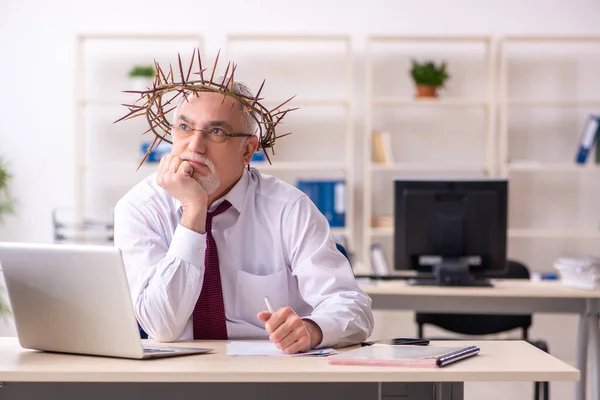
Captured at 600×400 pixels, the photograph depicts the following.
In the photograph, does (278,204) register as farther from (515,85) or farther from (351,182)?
(515,85)

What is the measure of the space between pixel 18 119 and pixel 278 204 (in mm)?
3955

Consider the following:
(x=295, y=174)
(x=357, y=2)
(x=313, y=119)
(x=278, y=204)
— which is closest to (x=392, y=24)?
(x=357, y=2)

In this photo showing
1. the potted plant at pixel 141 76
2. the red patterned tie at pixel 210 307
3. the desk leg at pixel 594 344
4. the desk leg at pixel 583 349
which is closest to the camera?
the red patterned tie at pixel 210 307

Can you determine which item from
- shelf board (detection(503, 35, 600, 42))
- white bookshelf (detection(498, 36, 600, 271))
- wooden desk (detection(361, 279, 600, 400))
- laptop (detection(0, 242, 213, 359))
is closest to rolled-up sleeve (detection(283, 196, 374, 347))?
laptop (detection(0, 242, 213, 359))

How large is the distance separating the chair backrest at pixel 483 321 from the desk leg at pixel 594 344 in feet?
2.42

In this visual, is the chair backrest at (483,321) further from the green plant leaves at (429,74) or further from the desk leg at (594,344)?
the green plant leaves at (429,74)

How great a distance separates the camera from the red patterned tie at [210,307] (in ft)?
6.59

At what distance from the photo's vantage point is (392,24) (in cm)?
564

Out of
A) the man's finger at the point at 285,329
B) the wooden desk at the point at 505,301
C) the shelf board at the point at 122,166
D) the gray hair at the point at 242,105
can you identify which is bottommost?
the wooden desk at the point at 505,301

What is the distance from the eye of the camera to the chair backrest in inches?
171

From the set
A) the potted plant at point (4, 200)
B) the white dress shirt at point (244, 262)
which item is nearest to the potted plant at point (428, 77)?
the potted plant at point (4, 200)

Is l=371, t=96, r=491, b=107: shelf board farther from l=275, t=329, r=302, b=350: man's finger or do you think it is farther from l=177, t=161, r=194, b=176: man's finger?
l=275, t=329, r=302, b=350: man's finger

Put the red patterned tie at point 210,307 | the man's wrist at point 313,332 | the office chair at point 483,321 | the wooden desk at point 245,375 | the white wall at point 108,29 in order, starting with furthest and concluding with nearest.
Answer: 1. the white wall at point 108,29
2. the office chair at point 483,321
3. the red patterned tie at point 210,307
4. the man's wrist at point 313,332
5. the wooden desk at point 245,375

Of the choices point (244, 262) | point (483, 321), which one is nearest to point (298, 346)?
point (244, 262)
